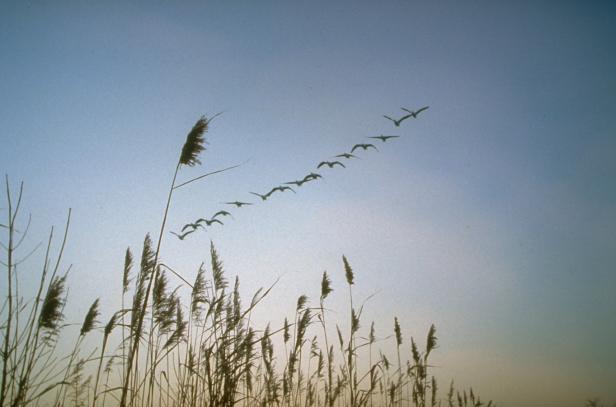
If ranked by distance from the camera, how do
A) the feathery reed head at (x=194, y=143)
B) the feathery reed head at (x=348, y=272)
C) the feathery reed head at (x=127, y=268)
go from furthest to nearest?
1. the feathery reed head at (x=348, y=272)
2. the feathery reed head at (x=127, y=268)
3. the feathery reed head at (x=194, y=143)

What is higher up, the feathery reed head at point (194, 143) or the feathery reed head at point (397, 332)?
the feathery reed head at point (194, 143)

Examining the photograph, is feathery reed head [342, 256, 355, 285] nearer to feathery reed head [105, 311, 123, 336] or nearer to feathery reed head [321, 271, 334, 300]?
feathery reed head [321, 271, 334, 300]

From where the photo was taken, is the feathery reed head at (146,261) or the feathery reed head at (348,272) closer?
the feathery reed head at (146,261)

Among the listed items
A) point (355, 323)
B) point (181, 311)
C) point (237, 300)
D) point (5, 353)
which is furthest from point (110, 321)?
point (355, 323)

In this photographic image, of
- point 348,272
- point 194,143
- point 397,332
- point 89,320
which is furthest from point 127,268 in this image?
point 397,332

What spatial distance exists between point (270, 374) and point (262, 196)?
100 inches

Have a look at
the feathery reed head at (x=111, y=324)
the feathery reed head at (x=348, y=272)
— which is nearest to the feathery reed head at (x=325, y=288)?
the feathery reed head at (x=348, y=272)

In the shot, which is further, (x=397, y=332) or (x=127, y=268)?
(x=397, y=332)

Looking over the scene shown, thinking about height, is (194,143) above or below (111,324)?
above

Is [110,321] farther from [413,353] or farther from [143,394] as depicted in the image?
[413,353]

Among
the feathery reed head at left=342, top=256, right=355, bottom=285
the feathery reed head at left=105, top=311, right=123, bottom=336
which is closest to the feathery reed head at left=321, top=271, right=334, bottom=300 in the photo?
the feathery reed head at left=342, top=256, right=355, bottom=285

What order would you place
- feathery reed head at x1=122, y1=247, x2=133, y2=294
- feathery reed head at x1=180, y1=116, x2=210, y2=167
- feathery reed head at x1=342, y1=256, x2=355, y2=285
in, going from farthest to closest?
feathery reed head at x1=342, y1=256, x2=355, y2=285, feathery reed head at x1=122, y1=247, x2=133, y2=294, feathery reed head at x1=180, y1=116, x2=210, y2=167

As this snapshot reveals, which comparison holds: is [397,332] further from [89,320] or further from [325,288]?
[89,320]

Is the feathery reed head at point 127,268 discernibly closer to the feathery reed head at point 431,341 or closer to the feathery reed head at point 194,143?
the feathery reed head at point 194,143
